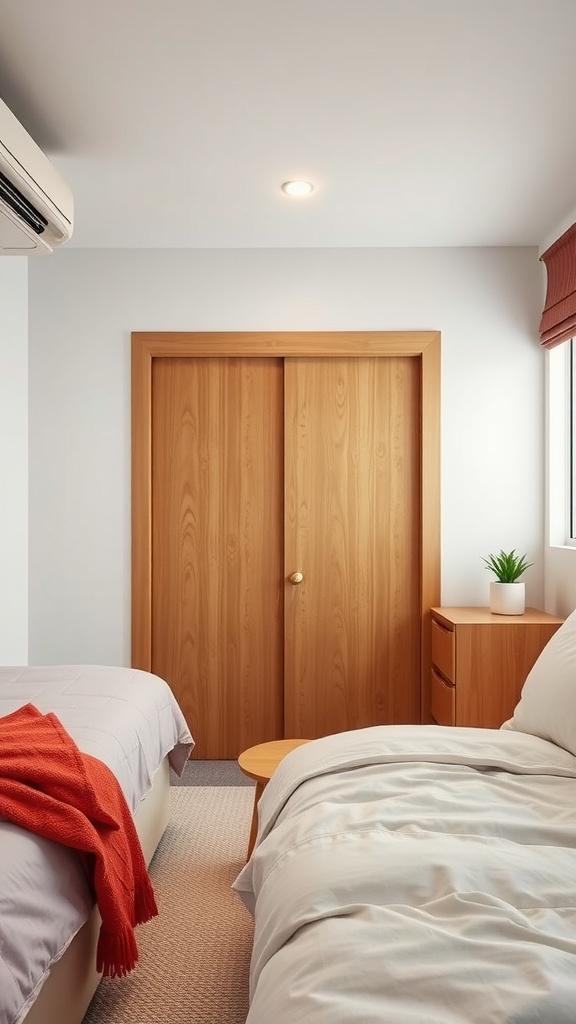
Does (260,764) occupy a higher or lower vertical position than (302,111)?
lower

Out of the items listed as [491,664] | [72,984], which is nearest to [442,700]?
[491,664]

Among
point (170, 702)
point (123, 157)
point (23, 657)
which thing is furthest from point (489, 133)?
point (23, 657)

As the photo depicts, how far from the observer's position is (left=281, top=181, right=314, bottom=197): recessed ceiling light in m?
3.23

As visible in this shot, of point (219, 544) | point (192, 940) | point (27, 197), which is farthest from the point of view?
point (219, 544)

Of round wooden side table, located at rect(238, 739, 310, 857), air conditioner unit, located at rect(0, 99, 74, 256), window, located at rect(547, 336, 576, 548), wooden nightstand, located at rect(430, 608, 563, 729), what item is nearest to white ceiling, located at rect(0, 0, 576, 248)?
air conditioner unit, located at rect(0, 99, 74, 256)

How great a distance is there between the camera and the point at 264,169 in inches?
122

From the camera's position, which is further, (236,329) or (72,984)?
(236,329)

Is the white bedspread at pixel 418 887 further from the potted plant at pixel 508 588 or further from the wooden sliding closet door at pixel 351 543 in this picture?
the wooden sliding closet door at pixel 351 543

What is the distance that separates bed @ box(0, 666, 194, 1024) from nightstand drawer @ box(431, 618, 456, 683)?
1.22 meters

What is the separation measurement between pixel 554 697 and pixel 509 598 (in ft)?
5.52

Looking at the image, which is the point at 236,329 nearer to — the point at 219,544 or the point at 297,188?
the point at 297,188

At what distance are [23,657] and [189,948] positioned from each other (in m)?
2.07

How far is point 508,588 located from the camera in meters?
3.67

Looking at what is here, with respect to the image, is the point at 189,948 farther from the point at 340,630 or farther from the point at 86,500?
the point at 86,500
